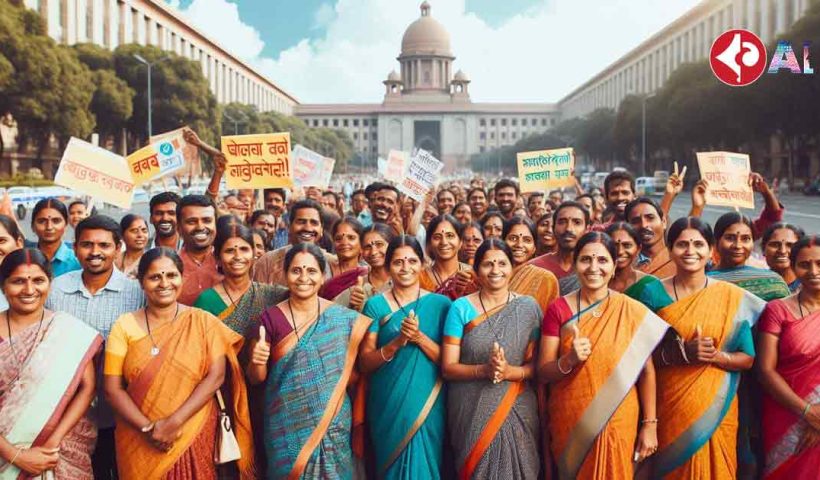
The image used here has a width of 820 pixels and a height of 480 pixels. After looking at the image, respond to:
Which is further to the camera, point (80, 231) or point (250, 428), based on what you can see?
point (80, 231)

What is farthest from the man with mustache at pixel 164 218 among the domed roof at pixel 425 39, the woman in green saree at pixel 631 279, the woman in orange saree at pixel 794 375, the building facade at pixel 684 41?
the domed roof at pixel 425 39

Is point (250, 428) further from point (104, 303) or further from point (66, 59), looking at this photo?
point (66, 59)

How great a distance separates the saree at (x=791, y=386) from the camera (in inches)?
127

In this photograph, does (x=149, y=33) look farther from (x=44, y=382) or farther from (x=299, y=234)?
(x=44, y=382)

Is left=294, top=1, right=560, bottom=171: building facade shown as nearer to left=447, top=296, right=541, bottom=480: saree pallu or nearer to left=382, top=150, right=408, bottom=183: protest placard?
left=382, top=150, right=408, bottom=183: protest placard

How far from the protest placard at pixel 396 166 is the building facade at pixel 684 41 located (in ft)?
72.4

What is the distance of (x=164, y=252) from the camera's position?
133 inches

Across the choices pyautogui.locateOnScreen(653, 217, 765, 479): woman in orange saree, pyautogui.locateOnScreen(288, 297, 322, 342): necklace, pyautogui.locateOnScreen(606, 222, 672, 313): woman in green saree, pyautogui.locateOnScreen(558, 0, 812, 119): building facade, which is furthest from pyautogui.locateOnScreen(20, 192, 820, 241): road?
pyautogui.locateOnScreen(653, 217, 765, 479): woman in orange saree

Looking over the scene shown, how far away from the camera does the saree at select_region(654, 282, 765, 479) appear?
3.33 meters

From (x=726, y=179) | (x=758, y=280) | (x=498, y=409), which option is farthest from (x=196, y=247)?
(x=726, y=179)

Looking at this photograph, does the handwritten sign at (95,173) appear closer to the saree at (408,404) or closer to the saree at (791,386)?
the saree at (408,404)

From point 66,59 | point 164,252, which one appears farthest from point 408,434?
point 66,59

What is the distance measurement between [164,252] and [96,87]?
29509mm

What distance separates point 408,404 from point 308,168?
250 inches
